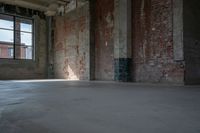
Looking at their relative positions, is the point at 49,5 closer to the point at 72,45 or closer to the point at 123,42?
the point at 72,45

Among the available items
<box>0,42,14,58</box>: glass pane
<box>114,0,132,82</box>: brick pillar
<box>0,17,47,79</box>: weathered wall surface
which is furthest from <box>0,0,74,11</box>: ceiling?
<box>114,0,132,82</box>: brick pillar

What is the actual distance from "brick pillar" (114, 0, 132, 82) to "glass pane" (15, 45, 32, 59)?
8476 mm

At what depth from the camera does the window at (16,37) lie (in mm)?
15188

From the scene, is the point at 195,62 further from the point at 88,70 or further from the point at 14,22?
the point at 14,22

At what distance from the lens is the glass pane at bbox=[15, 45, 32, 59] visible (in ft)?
52.8

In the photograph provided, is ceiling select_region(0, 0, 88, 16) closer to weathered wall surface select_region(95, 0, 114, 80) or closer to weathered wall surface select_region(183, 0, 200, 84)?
weathered wall surface select_region(95, 0, 114, 80)

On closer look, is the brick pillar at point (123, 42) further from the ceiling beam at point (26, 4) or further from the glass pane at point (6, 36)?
the glass pane at point (6, 36)

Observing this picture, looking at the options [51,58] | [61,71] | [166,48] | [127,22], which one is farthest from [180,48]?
[51,58]

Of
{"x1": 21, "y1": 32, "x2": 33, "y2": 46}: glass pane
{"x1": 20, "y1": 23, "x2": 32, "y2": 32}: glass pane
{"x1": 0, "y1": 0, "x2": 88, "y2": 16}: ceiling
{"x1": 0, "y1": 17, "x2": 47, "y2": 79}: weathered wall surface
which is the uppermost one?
{"x1": 0, "y1": 0, "x2": 88, "y2": 16}: ceiling

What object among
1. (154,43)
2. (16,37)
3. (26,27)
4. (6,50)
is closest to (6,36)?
(16,37)

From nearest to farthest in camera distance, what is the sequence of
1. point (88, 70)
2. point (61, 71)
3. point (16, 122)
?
1. point (16, 122)
2. point (88, 70)
3. point (61, 71)

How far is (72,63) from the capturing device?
589 inches

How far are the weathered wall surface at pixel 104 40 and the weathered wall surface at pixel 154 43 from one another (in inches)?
64.9

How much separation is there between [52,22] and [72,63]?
14.8 ft
